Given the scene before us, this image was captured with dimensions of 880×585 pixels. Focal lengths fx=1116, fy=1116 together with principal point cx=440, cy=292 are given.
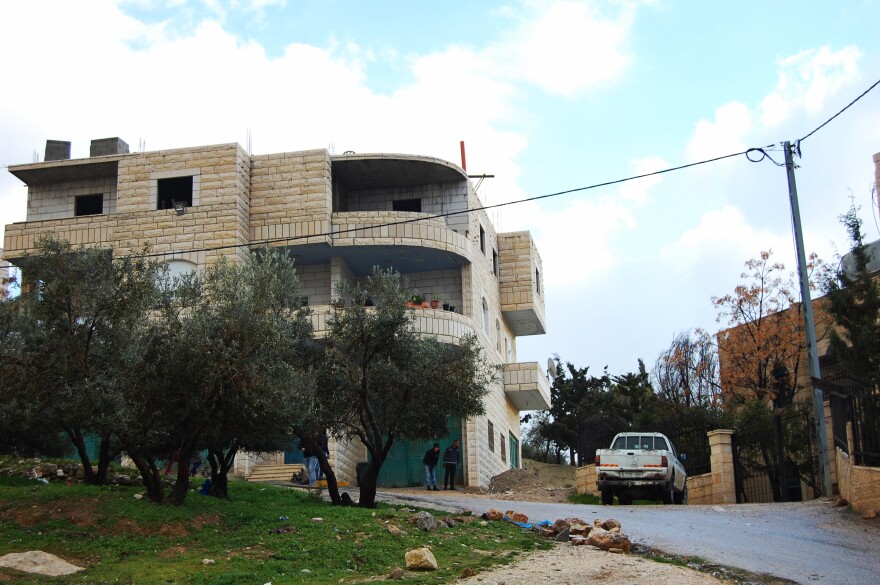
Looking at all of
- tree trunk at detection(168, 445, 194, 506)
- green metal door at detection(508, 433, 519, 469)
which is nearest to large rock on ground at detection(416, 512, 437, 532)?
tree trunk at detection(168, 445, 194, 506)

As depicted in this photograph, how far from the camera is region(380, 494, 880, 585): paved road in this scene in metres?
15.6

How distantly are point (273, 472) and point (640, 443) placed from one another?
12.3 m

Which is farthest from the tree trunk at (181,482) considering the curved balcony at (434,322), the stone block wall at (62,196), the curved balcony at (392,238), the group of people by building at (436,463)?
the stone block wall at (62,196)

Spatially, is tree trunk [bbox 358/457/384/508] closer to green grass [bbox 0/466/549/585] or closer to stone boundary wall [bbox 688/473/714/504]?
green grass [bbox 0/466/549/585]

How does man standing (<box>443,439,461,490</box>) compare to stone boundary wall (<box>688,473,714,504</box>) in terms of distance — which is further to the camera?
man standing (<box>443,439,461,490</box>)

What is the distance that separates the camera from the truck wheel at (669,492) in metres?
26.1

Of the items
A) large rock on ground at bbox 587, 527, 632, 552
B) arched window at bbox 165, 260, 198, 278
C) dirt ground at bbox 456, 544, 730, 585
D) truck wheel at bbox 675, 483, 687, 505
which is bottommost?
dirt ground at bbox 456, 544, 730, 585

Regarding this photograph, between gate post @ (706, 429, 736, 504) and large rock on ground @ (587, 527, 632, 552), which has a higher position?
gate post @ (706, 429, 736, 504)

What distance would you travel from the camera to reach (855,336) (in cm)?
2220

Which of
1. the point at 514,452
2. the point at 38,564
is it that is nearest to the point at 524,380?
the point at 514,452

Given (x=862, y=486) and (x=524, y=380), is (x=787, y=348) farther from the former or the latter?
(x=862, y=486)

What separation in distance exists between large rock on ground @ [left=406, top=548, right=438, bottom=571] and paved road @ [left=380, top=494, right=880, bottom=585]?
399 cm

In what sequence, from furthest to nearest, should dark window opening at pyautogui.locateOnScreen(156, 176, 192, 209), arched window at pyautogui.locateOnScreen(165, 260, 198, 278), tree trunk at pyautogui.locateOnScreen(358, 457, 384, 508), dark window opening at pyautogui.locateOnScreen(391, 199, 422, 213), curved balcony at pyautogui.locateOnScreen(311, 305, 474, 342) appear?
1. dark window opening at pyautogui.locateOnScreen(391, 199, 422, 213)
2. dark window opening at pyautogui.locateOnScreen(156, 176, 192, 209)
3. arched window at pyautogui.locateOnScreen(165, 260, 198, 278)
4. curved balcony at pyautogui.locateOnScreen(311, 305, 474, 342)
5. tree trunk at pyautogui.locateOnScreen(358, 457, 384, 508)

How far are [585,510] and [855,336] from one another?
22.1ft
